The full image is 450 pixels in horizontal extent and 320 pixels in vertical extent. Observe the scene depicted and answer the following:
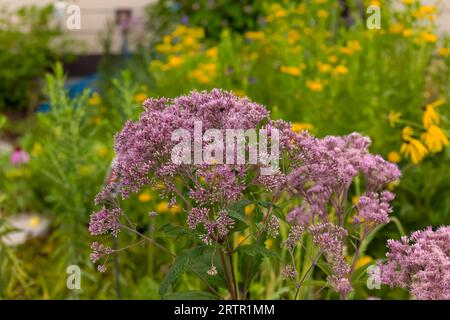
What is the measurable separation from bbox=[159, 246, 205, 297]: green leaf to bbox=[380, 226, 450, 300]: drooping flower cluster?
47 cm

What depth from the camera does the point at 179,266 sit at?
185 cm

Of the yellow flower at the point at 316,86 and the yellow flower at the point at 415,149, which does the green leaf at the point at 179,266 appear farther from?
the yellow flower at the point at 316,86

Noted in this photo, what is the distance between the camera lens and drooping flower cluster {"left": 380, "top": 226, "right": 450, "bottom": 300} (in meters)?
1.62

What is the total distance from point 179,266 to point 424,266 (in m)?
0.60

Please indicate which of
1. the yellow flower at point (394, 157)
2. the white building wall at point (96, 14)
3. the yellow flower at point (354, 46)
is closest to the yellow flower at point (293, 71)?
the yellow flower at point (354, 46)

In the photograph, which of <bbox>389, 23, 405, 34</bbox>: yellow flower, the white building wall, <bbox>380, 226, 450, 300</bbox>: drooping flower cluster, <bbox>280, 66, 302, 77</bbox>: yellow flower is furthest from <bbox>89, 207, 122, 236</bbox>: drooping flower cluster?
the white building wall

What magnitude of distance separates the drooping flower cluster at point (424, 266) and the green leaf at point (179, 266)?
0.47 meters

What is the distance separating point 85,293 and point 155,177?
7.54ft

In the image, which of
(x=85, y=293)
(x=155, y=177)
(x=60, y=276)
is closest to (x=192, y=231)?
(x=155, y=177)

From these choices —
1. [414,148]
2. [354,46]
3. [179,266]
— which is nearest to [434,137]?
[414,148]

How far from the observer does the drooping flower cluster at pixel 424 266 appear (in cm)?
162

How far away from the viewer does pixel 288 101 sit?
5043mm

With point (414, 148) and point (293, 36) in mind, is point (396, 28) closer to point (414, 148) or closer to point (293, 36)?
point (293, 36)

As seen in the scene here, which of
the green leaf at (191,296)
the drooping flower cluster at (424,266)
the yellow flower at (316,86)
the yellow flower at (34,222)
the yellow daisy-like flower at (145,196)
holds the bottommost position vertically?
the green leaf at (191,296)
